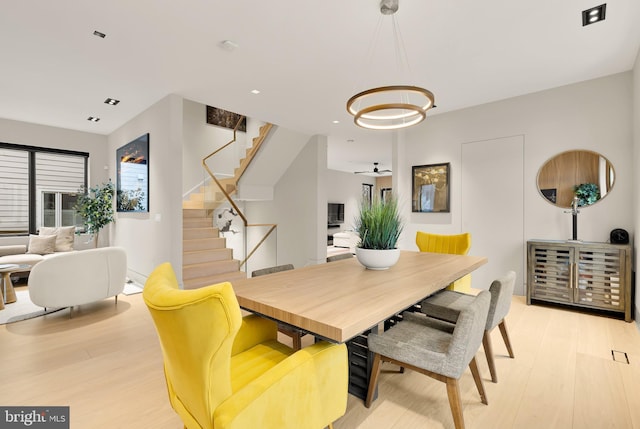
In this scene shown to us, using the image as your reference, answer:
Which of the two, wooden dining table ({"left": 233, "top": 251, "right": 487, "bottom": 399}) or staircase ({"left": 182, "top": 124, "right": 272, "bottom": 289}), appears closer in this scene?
wooden dining table ({"left": 233, "top": 251, "right": 487, "bottom": 399})

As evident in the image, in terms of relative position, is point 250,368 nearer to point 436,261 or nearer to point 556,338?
point 436,261

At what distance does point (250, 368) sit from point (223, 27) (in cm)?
277

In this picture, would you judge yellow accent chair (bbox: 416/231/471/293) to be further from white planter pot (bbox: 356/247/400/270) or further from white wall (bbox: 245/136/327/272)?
white wall (bbox: 245/136/327/272)

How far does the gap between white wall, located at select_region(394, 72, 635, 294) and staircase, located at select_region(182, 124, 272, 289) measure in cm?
341

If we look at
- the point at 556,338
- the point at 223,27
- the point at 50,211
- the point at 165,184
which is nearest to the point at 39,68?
the point at 165,184

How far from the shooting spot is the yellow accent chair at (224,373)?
2.98 ft

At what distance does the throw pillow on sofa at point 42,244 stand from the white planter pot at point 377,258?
5706 mm

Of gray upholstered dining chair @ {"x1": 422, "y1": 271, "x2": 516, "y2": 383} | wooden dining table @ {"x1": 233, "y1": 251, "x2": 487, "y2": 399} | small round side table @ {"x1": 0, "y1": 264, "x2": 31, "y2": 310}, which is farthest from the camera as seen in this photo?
small round side table @ {"x1": 0, "y1": 264, "x2": 31, "y2": 310}

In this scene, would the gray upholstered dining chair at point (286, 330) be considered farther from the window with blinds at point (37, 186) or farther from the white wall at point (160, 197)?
the window with blinds at point (37, 186)

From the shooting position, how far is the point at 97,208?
18.8ft

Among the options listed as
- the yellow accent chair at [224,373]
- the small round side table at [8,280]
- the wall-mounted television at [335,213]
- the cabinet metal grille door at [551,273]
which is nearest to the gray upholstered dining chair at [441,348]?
the yellow accent chair at [224,373]

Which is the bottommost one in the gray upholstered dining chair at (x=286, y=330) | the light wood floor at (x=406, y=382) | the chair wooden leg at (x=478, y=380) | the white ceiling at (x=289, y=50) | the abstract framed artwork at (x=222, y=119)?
the light wood floor at (x=406, y=382)

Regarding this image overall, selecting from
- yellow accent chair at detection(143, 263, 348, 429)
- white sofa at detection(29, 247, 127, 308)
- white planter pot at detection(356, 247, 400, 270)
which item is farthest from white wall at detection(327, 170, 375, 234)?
yellow accent chair at detection(143, 263, 348, 429)

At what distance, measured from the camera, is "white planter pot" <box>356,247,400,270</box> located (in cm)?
220
